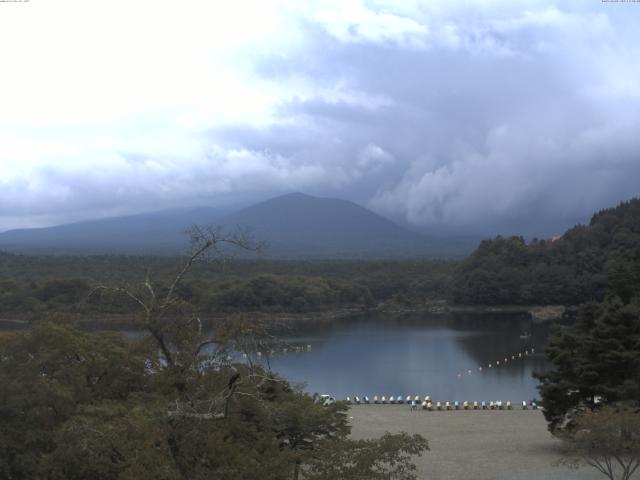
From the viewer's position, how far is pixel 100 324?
45406 millimetres

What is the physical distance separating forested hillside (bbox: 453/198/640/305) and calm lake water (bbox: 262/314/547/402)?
8449mm

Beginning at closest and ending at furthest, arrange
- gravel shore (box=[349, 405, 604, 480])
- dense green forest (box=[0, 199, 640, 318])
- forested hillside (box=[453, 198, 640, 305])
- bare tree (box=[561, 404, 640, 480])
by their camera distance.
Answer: bare tree (box=[561, 404, 640, 480])
gravel shore (box=[349, 405, 604, 480])
dense green forest (box=[0, 199, 640, 318])
forested hillside (box=[453, 198, 640, 305])

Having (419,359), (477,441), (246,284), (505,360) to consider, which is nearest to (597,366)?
(477,441)

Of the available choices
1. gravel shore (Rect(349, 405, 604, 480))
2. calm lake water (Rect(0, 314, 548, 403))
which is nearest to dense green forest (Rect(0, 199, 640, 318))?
A: calm lake water (Rect(0, 314, 548, 403))

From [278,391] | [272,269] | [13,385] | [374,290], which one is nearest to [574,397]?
[278,391]

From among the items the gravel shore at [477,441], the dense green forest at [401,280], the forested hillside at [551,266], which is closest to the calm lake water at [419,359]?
the gravel shore at [477,441]

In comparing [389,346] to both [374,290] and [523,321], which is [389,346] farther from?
[374,290]

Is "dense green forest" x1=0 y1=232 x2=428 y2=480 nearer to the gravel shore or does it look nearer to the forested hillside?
the gravel shore

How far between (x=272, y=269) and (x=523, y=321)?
30828 millimetres

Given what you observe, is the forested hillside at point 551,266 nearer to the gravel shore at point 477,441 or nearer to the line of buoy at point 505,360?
the line of buoy at point 505,360

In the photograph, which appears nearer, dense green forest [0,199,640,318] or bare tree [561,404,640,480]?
bare tree [561,404,640,480]

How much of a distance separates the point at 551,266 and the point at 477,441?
1840 inches

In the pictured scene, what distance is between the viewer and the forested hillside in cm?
5684

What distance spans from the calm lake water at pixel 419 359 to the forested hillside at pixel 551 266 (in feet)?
27.7
